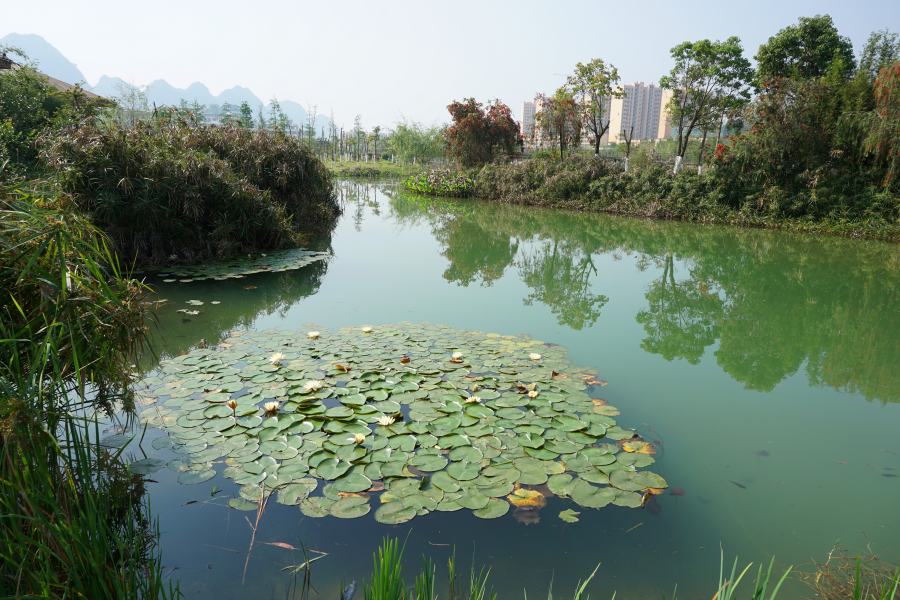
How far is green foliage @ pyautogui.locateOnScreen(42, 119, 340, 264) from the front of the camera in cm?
541

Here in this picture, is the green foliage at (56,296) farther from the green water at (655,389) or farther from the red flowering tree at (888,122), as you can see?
the red flowering tree at (888,122)

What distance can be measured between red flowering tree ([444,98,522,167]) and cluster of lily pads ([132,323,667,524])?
17.8 meters

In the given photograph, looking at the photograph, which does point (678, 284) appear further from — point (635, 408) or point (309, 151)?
point (309, 151)

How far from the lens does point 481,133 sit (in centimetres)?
2000

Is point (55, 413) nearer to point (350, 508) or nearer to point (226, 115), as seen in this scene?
point (350, 508)

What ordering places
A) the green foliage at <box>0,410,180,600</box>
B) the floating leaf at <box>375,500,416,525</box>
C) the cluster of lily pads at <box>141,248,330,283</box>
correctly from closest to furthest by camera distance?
the green foliage at <box>0,410,180,600</box> < the floating leaf at <box>375,500,416,525</box> < the cluster of lily pads at <box>141,248,330,283</box>

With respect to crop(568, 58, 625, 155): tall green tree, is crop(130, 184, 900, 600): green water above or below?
below

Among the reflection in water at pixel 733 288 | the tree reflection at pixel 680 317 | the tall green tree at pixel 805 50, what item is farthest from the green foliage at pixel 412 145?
the tree reflection at pixel 680 317

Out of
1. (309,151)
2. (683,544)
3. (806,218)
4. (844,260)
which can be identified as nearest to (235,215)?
(309,151)

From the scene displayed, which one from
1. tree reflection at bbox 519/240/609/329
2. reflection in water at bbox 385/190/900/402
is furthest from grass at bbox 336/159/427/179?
tree reflection at bbox 519/240/609/329

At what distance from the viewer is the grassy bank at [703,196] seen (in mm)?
10828

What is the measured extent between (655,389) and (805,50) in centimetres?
2152

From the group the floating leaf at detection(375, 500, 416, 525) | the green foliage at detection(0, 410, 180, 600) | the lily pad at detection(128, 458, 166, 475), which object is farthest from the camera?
the lily pad at detection(128, 458, 166, 475)

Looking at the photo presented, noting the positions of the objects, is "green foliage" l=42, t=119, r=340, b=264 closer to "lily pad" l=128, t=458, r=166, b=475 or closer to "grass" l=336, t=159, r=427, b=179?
"lily pad" l=128, t=458, r=166, b=475
